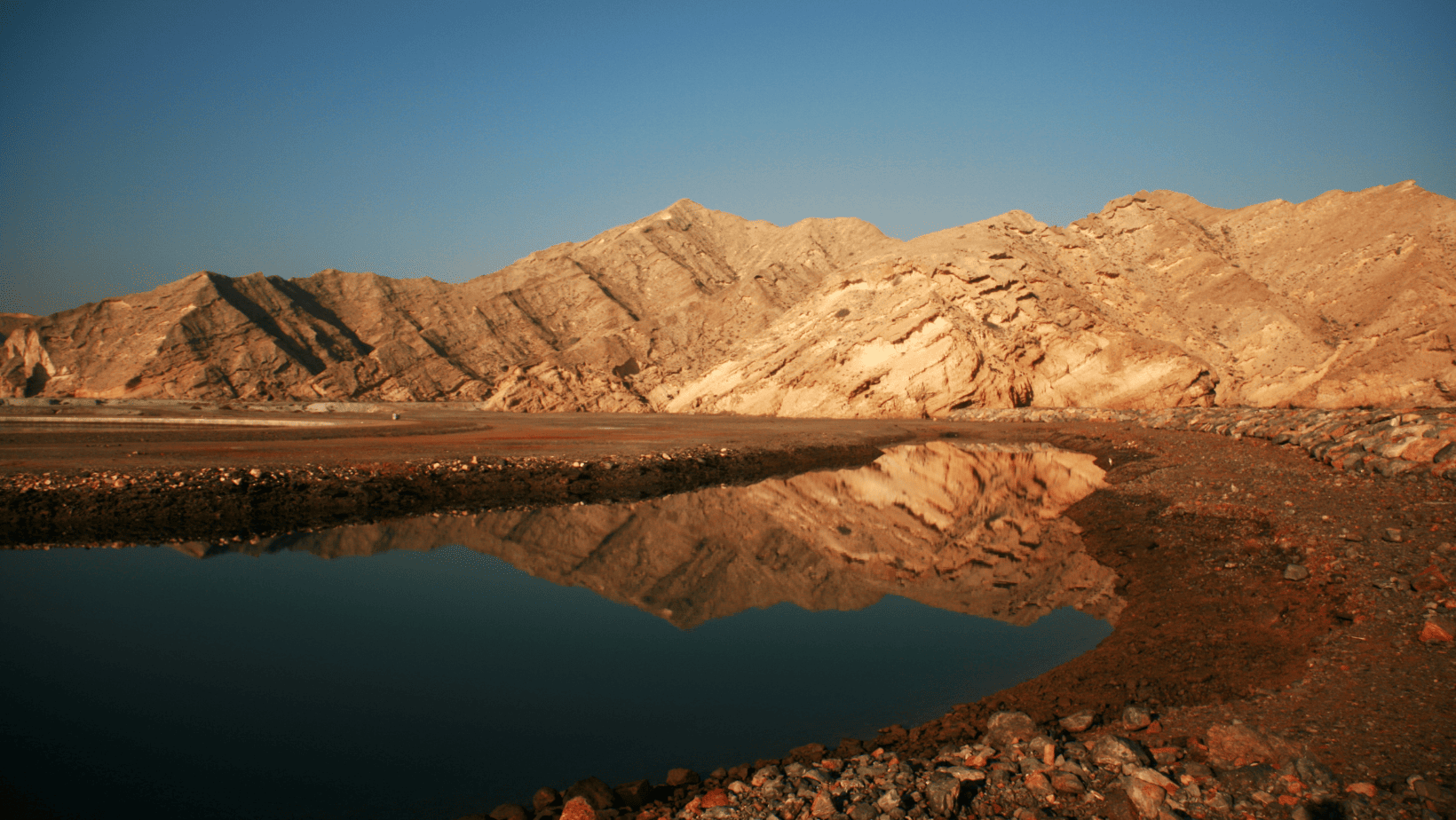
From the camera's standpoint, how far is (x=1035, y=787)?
4078 millimetres

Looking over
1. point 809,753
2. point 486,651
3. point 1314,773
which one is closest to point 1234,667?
point 1314,773

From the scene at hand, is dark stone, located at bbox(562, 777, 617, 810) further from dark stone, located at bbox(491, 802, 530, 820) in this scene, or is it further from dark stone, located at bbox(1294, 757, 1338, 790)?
dark stone, located at bbox(1294, 757, 1338, 790)

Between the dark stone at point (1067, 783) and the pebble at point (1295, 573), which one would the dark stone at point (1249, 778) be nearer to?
the dark stone at point (1067, 783)

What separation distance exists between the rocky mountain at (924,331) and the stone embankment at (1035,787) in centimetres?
3379

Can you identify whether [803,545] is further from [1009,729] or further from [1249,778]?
[1249,778]

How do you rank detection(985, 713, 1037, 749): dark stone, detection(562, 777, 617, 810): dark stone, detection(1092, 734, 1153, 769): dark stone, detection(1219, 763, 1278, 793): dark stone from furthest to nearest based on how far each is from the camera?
detection(985, 713, 1037, 749): dark stone
detection(562, 777, 617, 810): dark stone
detection(1092, 734, 1153, 769): dark stone
detection(1219, 763, 1278, 793): dark stone

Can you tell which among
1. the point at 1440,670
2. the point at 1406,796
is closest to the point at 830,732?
the point at 1406,796

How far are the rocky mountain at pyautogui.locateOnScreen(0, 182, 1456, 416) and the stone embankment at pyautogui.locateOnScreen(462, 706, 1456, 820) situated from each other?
33788mm

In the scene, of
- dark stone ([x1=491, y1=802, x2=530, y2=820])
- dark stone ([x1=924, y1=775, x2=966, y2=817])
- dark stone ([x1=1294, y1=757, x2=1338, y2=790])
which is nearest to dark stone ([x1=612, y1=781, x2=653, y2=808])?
dark stone ([x1=491, y1=802, x2=530, y2=820])

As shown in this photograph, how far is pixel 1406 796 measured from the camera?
11.7ft

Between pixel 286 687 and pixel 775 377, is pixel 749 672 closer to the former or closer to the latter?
pixel 286 687

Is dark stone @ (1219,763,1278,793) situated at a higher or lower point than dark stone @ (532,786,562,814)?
higher

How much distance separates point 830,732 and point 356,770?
134 inches

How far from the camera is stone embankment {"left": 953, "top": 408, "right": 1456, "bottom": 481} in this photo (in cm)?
1270
